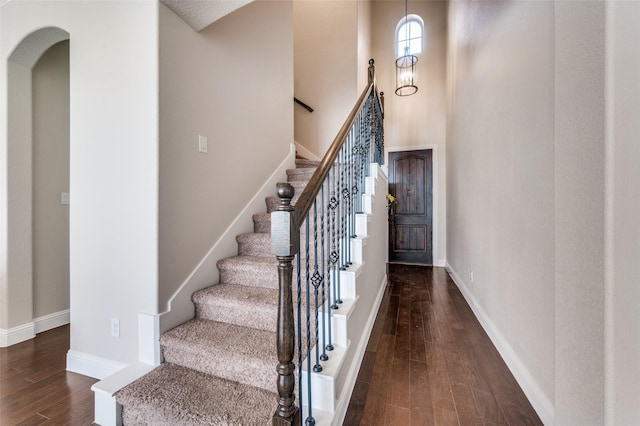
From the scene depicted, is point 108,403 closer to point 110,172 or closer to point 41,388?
point 41,388

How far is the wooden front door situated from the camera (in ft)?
17.8

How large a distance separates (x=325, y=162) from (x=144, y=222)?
1215 mm

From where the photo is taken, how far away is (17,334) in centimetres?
239

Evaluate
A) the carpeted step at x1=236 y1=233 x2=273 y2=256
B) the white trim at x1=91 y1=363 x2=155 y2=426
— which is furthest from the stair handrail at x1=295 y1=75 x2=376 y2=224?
the white trim at x1=91 y1=363 x2=155 y2=426

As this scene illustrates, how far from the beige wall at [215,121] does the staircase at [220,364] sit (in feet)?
0.94

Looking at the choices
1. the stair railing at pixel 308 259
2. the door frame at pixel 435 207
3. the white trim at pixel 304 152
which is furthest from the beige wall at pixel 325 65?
the stair railing at pixel 308 259

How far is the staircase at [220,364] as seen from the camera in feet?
4.36

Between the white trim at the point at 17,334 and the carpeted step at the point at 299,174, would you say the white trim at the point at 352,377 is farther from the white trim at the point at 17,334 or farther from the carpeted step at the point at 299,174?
the white trim at the point at 17,334

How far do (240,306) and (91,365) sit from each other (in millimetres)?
1177

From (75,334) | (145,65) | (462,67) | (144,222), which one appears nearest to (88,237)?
(144,222)

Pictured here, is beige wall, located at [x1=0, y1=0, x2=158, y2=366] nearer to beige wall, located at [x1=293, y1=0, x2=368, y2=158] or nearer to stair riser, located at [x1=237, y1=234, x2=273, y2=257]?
stair riser, located at [x1=237, y1=234, x2=273, y2=257]

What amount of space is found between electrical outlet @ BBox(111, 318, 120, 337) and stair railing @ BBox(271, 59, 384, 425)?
121cm

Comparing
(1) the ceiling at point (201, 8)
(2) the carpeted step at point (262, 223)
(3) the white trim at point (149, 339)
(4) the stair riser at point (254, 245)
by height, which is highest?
(1) the ceiling at point (201, 8)

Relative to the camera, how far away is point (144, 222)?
1.77 m
